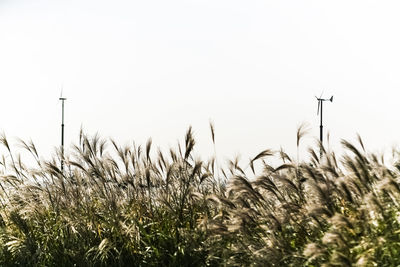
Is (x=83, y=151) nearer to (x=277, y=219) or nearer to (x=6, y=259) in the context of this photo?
(x=6, y=259)

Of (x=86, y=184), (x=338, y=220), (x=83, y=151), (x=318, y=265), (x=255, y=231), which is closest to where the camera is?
(x=338, y=220)

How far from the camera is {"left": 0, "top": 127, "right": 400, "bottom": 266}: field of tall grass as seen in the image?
17.0 ft

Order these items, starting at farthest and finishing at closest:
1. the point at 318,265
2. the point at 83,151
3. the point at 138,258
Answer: the point at 83,151 < the point at 138,258 < the point at 318,265

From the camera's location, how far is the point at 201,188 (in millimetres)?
7184

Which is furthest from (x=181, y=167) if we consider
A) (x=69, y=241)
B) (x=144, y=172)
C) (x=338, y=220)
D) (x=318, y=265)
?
(x=338, y=220)

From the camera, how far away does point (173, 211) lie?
6594mm

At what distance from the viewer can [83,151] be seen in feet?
23.1

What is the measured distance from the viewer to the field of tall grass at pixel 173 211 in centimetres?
518

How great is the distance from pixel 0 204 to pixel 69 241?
1946 millimetres

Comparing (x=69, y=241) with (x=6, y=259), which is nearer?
(x=69, y=241)

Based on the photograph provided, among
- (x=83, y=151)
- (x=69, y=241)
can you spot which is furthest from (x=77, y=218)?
(x=83, y=151)

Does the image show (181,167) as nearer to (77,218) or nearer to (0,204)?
(77,218)

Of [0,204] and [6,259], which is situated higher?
[0,204]

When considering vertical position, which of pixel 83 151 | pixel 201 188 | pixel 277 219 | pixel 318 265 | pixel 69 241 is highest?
pixel 83 151
